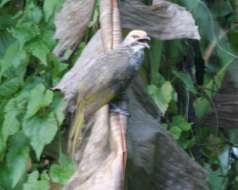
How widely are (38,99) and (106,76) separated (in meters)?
0.45

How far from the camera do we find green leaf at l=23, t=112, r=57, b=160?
2.33 meters

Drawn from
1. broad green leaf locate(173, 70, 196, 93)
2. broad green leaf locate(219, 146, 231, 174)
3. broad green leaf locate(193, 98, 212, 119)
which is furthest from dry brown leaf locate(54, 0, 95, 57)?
broad green leaf locate(219, 146, 231, 174)

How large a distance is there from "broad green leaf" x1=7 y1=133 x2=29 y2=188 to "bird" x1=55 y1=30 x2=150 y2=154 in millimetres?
400

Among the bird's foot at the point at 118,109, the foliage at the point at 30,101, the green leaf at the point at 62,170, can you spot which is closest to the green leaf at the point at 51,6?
the foliage at the point at 30,101

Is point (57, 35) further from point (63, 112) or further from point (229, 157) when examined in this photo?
point (229, 157)

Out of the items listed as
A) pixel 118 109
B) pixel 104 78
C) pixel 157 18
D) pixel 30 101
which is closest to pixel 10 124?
pixel 30 101

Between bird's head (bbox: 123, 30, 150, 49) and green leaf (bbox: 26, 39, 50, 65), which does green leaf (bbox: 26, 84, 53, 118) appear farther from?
bird's head (bbox: 123, 30, 150, 49)

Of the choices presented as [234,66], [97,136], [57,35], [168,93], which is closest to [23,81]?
[57,35]

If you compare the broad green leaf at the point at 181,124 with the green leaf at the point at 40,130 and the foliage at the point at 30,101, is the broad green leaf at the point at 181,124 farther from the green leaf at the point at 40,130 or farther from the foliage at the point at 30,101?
the green leaf at the point at 40,130

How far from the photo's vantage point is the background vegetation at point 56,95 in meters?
2.44

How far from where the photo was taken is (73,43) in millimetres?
2404

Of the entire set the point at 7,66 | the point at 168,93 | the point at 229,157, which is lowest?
the point at 229,157

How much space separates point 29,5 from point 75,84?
95cm

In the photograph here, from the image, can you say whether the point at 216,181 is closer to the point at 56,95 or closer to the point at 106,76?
the point at 56,95
